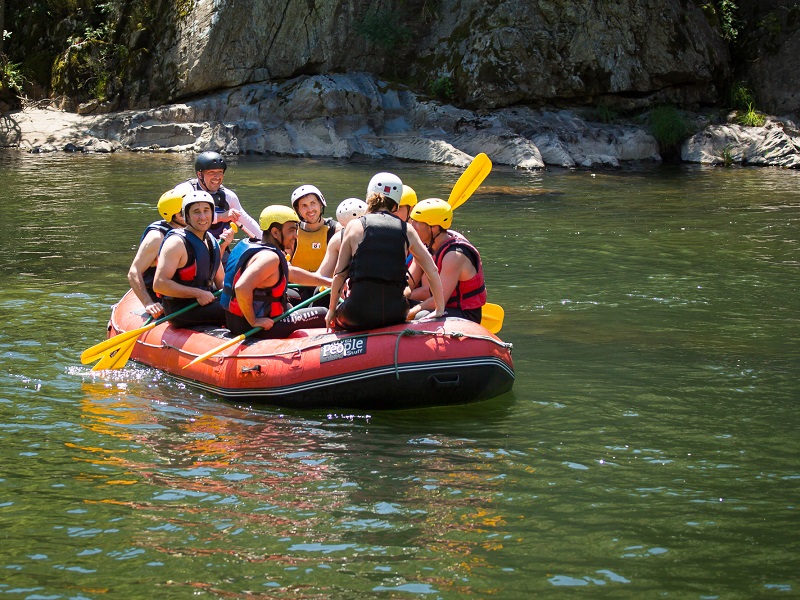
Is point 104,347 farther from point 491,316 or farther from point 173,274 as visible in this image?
point 491,316

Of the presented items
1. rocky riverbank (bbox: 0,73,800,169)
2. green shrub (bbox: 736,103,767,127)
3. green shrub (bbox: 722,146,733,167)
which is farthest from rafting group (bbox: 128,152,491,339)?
green shrub (bbox: 736,103,767,127)

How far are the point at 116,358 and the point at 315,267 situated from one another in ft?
5.80

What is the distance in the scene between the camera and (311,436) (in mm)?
6125

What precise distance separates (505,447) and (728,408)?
5.25 ft

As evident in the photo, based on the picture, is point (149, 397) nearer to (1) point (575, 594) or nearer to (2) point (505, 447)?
(2) point (505, 447)

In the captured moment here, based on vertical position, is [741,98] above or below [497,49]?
below

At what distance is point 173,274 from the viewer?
7441 mm

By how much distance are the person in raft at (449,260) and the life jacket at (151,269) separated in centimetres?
201

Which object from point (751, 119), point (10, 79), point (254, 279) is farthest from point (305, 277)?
point (10, 79)

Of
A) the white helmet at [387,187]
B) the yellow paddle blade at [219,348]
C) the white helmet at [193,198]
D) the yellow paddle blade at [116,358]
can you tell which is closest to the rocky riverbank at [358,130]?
the white helmet at [193,198]

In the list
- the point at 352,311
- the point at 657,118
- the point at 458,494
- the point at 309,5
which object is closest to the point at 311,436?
the point at 352,311

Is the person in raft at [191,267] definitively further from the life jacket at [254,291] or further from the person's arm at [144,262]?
the life jacket at [254,291]

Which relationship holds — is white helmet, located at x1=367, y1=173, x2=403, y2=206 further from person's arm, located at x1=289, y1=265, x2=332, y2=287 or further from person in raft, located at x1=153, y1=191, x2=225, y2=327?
person in raft, located at x1=153, y1=191, x2=225, y2=327

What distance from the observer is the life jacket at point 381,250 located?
6.42 metres
